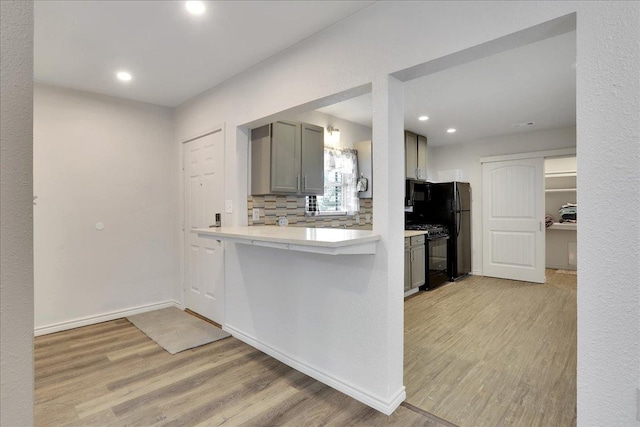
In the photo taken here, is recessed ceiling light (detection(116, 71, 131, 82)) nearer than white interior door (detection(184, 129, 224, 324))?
Yes

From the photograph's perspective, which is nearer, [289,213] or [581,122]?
[581,122]

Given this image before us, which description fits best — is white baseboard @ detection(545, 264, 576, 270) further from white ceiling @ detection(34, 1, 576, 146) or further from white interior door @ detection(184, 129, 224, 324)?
white interior door @ detection(184, 129, 224, 324)

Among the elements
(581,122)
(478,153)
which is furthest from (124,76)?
(478,153)

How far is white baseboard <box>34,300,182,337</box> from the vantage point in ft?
10.7

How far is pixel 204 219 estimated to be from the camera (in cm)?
364

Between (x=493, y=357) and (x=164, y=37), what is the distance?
365 centimetres

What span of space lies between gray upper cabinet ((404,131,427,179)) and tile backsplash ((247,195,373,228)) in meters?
1.42

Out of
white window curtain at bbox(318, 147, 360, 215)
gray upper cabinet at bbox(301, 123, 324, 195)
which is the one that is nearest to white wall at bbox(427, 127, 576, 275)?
white window curtain at bbox(318, 147, 360, 215)

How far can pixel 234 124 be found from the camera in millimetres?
3107

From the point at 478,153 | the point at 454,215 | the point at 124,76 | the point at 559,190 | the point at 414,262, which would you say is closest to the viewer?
the point at 124,76

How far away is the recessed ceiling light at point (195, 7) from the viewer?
1.97m

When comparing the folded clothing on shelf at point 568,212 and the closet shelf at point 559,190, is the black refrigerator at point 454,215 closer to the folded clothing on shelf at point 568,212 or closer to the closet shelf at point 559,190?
the closet shelf at point 559,190

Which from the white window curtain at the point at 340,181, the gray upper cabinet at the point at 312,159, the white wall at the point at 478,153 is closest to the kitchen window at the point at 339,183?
the white window curtain at the point at 340,181

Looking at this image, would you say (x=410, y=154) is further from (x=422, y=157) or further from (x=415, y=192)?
(x=415, y=192)
